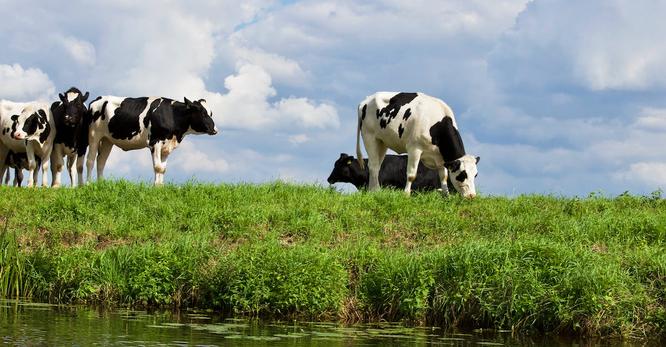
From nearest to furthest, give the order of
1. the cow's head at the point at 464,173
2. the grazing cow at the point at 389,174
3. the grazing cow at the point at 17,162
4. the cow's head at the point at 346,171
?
the cow's head at the point at 464,173
the grazing cow at the point at 389,174
the grazing cow at the point at 17,162
the cow's head at the point at 346,171

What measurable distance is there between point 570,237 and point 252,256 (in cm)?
679

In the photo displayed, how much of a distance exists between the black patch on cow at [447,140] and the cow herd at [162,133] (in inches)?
1.0

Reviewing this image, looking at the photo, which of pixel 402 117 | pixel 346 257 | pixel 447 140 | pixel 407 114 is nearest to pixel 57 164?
pixel 402 117

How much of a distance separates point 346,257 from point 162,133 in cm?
1231

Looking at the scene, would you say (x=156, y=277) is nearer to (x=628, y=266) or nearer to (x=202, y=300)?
(x=202, y=300)

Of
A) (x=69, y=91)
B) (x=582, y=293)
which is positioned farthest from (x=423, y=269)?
(x=69, y=91)

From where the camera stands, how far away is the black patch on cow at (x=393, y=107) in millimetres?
24553

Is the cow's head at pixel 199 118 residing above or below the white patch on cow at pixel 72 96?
below

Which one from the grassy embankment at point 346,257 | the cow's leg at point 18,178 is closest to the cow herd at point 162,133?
the cow's leg at point 18,178

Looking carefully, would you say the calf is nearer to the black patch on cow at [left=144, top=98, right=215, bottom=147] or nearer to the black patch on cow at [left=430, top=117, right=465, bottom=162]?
the black patch on cow at [left=144, top=98, right=215, bottom=147]

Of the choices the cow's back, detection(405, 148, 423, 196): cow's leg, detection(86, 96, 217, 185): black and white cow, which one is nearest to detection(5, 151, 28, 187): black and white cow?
detection(86, 96, 217, 185): black and white cow

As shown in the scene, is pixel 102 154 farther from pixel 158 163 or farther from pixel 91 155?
pixel 158 163

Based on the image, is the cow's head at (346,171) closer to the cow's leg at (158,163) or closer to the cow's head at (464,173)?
the cow's leg at (158,163)

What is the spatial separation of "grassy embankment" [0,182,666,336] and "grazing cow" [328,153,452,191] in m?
8.69
